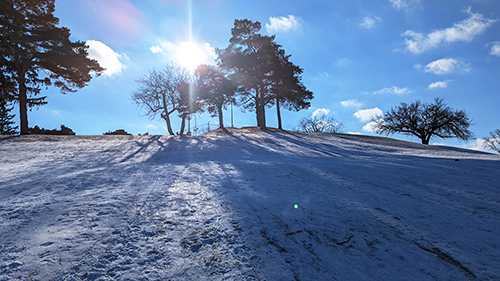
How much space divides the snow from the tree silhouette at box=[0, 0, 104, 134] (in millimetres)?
17666

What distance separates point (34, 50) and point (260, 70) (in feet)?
65.9

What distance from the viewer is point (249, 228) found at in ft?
11.4

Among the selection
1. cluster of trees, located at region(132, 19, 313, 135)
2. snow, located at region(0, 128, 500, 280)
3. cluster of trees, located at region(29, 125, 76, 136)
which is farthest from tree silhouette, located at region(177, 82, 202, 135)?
snow, located at region(0, 128, 500, 280)

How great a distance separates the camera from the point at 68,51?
1941 cm

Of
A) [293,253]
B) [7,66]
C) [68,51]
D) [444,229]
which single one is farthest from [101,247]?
[7,66]

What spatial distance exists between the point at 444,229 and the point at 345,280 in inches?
88.2

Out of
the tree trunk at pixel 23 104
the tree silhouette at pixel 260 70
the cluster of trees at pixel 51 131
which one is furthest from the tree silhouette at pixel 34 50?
the tree silhouette at pixel 260 70

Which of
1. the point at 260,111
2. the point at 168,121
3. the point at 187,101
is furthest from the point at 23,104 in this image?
the point at 260,111

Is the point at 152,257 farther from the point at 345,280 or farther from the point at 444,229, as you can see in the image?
the point at 444,229

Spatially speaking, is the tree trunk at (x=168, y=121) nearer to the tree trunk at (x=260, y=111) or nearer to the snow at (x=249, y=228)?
the tree trunk at (x=260, y=111)

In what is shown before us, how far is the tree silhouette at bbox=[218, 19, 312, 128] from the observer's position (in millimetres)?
27375

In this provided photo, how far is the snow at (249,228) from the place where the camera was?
104 inches

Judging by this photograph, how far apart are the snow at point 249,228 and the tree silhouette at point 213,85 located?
23.2m

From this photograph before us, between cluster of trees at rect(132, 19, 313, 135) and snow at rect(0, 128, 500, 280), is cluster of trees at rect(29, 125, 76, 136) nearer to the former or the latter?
cluster of trees at rect(132, 19, 313, 135)
